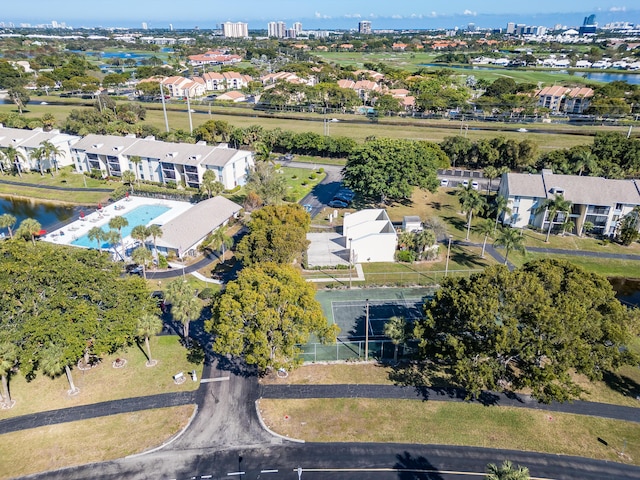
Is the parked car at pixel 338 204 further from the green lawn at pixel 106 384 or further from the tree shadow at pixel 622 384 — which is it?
the tree shadow at pixel 622 384

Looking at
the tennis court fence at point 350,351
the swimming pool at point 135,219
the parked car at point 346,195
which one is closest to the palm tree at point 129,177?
the swimming pool at point 135,219

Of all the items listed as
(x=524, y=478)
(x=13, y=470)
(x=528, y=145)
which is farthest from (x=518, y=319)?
(x=528, y=145)

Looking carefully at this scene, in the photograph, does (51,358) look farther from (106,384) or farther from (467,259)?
(467,259)

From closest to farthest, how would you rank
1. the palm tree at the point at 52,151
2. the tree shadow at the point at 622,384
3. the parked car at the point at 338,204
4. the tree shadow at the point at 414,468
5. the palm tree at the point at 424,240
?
the tree shadow at the point at 414,468
the tree shadow at the point at 622,384
the palm tree at the point at 424,240
the parked car at the point at 338,204
the palm tree at the point at 52,151

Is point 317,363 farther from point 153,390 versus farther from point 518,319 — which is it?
point 518,319

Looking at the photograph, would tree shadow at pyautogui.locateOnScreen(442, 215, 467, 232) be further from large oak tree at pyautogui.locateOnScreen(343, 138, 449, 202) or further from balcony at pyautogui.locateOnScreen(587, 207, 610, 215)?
balcony at pyautogui.locateOnScreen(587, 207, 610, 215)

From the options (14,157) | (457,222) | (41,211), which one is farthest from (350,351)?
(14,157)

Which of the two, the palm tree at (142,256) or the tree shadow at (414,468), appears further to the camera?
the palm tree at (142,256)
